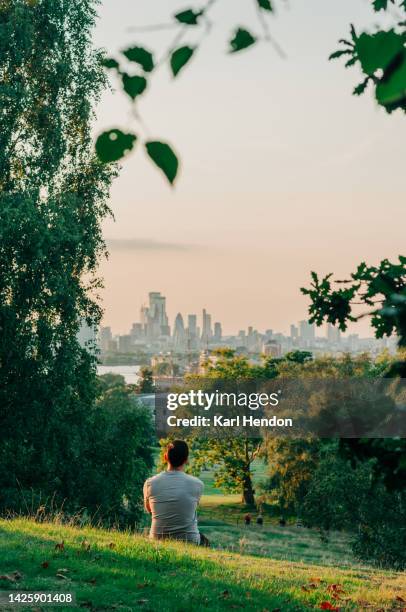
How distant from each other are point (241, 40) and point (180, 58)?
26cm

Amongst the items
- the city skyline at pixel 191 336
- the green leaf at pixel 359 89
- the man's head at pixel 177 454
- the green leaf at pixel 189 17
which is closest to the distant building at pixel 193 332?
the city skyline at pixel 191 336

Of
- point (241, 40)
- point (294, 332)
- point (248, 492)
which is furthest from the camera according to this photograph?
point (294, 332)

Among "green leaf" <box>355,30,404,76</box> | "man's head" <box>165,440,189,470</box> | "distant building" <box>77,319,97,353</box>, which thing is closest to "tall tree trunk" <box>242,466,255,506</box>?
"distant building" <box>77,319,97,353</box>

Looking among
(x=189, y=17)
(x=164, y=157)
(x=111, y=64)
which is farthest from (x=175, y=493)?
(x=164, y=157)

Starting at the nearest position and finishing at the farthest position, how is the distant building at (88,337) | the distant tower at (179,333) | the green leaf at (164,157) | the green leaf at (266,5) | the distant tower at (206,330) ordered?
the green leaf at (164,157)
the green leaf at (266,5)
the distant building at (88,337)
the distant tower at (206,330)
the distant tower at (179,333)

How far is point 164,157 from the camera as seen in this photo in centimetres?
127

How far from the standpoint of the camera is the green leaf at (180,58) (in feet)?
4.79

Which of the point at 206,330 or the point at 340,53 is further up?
the point at 206,330

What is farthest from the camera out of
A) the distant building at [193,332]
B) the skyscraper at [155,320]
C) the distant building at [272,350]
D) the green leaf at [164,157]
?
the skyscraper at [155,320]

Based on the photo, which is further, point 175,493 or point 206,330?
point 206,330

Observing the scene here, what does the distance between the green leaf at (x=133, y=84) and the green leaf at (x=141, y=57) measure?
2 centimetres

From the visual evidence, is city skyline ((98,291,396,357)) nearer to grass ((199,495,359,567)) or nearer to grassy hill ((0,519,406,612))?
grass ((199,495,359,567))

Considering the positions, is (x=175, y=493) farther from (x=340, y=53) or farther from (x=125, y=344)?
(x=125, y=344)

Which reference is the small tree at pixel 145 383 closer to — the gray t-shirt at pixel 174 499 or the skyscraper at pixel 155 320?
the gray t-shirt at pixel 174 499
